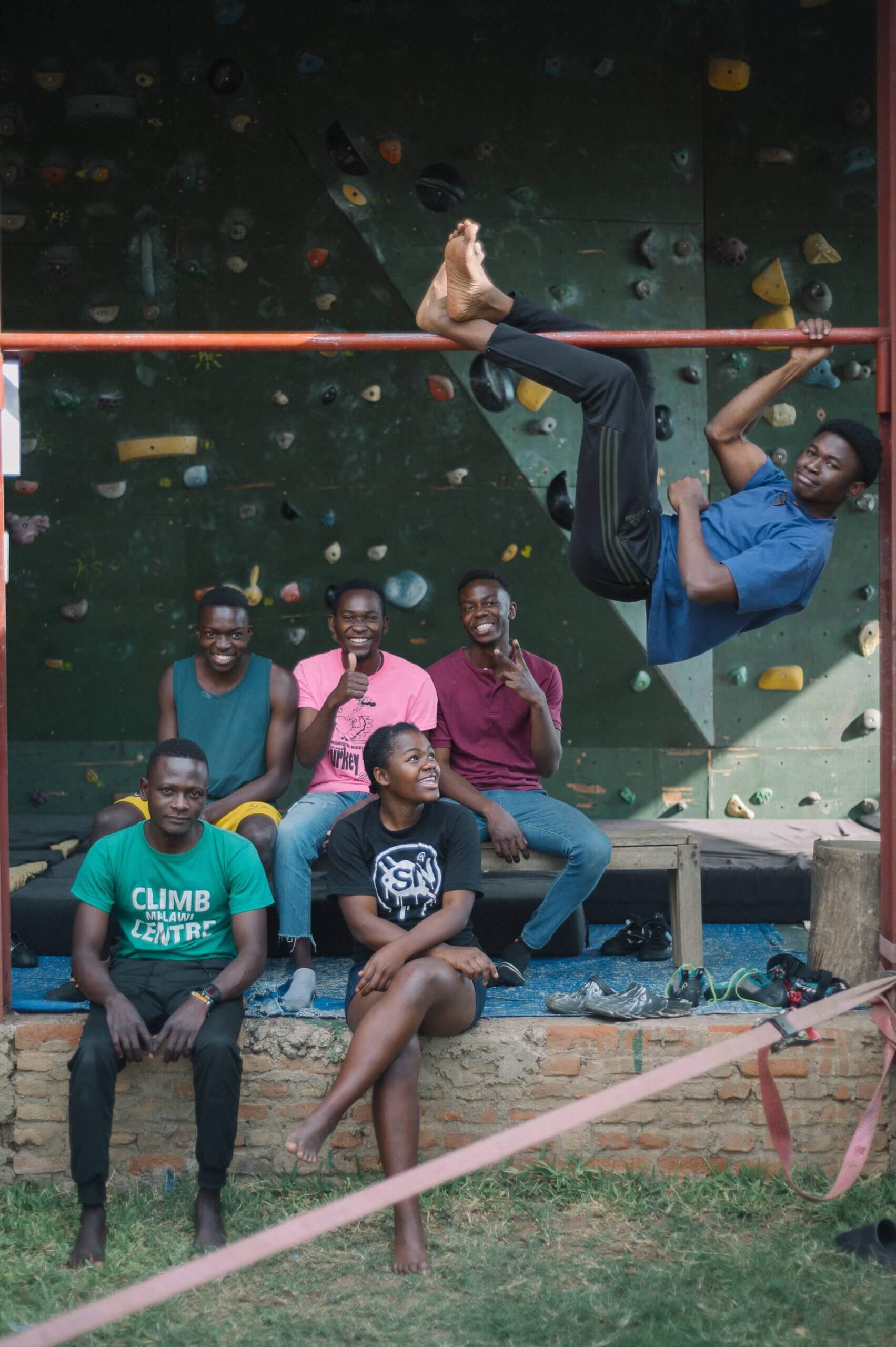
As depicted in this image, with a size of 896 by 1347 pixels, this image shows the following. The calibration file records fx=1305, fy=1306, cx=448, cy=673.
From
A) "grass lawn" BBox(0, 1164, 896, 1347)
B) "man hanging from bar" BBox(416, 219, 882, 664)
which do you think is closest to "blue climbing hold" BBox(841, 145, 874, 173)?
"man hanging from bar" BBox(416, 219, 882, 664)

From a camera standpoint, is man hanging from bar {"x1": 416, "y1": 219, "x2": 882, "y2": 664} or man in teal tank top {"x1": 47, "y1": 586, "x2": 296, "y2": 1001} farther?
man in teal tank top {"x1": 47, "y1": 586, "x2": 296, "y2": 1001}

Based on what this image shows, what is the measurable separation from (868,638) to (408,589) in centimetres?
240

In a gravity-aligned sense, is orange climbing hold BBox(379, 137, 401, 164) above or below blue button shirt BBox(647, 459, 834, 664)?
above

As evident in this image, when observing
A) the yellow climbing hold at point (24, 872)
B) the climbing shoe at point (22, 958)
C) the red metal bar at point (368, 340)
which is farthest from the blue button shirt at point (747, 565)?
the yellow climbing hold at point (24, 872)

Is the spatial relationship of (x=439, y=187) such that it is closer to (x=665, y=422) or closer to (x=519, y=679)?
(x=665, y=422)

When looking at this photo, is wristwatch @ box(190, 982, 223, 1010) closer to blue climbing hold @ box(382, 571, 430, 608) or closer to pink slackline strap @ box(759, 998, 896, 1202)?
pink slackline strap @ box(759, 998, 896, 1202)

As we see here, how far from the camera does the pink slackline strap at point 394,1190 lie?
2301 millimetres

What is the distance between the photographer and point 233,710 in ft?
15.7

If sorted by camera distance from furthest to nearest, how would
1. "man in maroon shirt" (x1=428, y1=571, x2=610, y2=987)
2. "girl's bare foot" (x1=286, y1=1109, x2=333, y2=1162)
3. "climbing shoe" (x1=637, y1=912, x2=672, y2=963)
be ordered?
1. "climbing shoe" (x1=637, y1=912, x2=672, y2=963)
2. "man in maroon shirt" (x1=428, y1=571, x2=610, y2=987)
3. "girl's bare foot" (x1=286, y1=1109, x2=333, y2=1162)

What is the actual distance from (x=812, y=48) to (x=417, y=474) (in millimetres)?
2956

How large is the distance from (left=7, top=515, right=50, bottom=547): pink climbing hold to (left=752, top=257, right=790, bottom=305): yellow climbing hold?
12.6 ft

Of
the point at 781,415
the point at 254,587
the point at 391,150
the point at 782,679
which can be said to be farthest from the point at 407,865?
the point at 391,150

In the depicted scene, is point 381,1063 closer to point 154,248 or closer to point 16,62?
point 154,248

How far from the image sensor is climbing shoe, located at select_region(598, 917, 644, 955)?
4.98m
